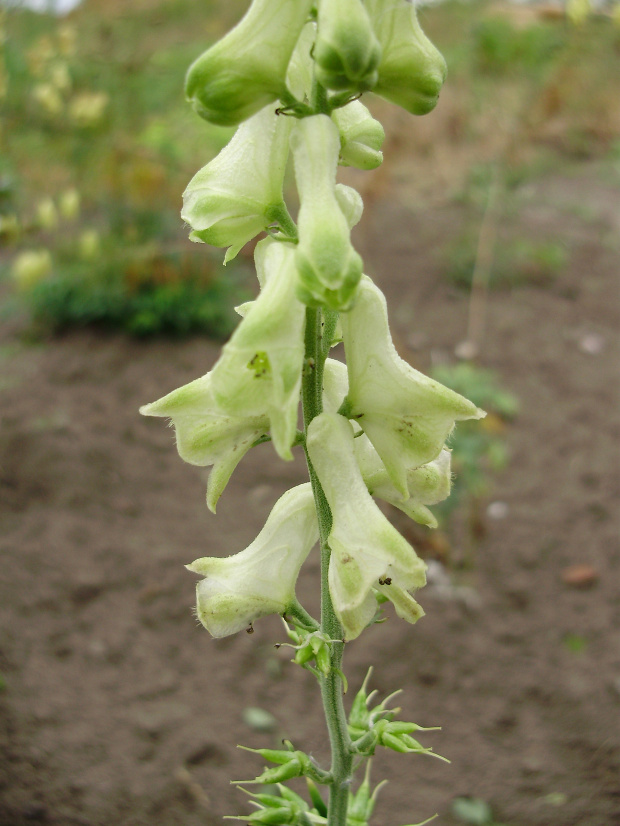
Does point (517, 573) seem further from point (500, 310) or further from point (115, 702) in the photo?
point (500, 310)

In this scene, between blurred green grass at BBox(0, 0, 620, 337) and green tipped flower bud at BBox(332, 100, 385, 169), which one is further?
blurred green grass at BBox(0, 0, 620, 337)

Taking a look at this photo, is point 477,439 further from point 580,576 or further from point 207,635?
point 207,635

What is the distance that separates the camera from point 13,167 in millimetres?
7059

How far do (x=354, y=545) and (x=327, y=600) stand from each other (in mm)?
255

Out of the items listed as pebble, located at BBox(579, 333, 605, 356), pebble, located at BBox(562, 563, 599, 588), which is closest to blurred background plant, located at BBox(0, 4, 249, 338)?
pebble, located at BBox(579, 333, 605, 356)

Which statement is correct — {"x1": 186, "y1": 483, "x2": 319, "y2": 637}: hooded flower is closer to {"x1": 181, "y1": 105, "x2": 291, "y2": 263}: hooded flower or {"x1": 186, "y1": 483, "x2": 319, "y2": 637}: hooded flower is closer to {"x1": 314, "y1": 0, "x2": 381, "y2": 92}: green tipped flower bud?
{"x1": 181, "y1": 105, "x2": 291, "y2": 263}: hooded flower

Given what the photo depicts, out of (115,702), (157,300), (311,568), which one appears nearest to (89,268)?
(157,300)

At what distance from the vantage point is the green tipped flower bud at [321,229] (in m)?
0.97

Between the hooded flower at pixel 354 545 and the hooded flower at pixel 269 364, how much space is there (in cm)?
18

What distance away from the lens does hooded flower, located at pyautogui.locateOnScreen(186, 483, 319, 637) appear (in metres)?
1.33

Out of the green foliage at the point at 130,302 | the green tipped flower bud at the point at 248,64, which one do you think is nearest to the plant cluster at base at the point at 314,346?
the green tipped flower bud at the point at 248,64

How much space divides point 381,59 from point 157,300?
188 inches

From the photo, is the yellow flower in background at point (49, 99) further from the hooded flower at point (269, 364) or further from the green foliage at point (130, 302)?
the hooded flower at point (269, 364)

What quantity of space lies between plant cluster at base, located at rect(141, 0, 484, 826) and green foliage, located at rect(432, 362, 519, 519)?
225 cm
